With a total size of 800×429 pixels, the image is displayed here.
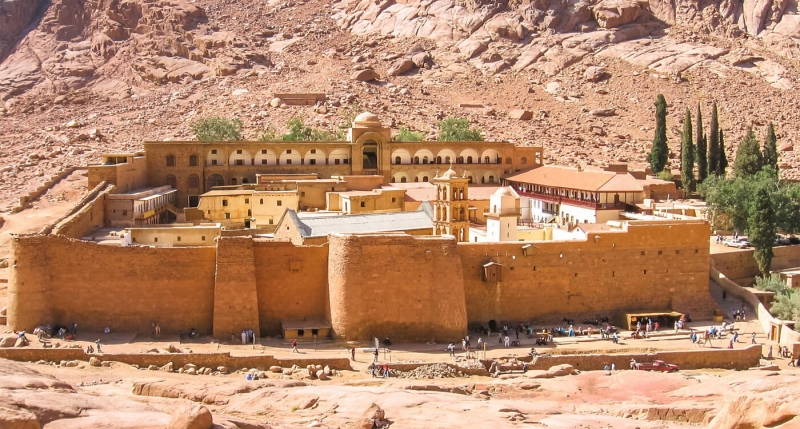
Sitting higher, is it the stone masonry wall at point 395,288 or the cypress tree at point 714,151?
the cypress tree at point 714,151

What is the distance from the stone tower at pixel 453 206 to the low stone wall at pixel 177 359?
11533 millimetres

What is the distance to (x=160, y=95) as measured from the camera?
85938 mm

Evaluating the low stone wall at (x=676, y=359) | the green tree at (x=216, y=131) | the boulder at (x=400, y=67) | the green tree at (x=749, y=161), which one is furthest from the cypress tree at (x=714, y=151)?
the boulder at (x=400, y=67)

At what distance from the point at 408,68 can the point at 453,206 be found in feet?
167

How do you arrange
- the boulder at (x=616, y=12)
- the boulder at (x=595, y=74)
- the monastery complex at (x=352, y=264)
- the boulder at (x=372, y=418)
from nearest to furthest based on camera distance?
the boulder at (x=372, y=418), the monastery complex at (x=352, y=264), the boulder at (x=595, y=74), the boulder at (x=616, y=12)

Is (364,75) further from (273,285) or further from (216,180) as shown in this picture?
(273,285)

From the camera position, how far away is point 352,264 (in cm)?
3297

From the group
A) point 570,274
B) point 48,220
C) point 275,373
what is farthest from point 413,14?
point 275,373

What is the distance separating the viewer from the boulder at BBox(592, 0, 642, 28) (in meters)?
93.2

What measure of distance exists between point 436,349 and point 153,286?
31.3 ft

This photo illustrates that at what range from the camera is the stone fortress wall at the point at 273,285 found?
1278 inches

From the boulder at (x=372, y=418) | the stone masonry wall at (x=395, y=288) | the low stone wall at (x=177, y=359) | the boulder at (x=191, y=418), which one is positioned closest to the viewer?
the boulder at (x=191, y=418)

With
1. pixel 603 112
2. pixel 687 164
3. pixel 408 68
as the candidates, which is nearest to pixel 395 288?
pixel 687 164

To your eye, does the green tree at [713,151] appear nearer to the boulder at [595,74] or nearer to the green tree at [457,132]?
the green tree at [457,132]
